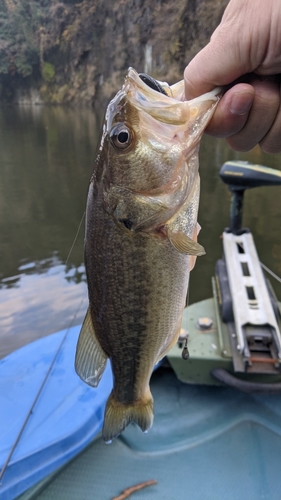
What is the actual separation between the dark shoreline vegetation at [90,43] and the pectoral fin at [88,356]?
39916 mm

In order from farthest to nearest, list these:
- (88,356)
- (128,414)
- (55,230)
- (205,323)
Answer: (55,230)
(205,323)
(128,414)
(88,356)

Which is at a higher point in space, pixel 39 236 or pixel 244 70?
pixel 244 70

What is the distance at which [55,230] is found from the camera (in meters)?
11.6

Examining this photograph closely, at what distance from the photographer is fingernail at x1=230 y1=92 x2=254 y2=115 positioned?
4.72ft

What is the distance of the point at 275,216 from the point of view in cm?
1205

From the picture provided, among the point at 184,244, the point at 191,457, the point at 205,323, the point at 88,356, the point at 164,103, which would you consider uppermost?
the point at 164,103

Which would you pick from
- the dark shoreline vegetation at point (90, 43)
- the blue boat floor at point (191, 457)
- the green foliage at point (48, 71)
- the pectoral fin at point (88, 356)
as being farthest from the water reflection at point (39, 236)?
the green foliage at point (48, 71)

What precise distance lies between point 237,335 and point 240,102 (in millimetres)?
2768

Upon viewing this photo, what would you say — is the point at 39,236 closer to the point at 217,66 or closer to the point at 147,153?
the point at 147,153

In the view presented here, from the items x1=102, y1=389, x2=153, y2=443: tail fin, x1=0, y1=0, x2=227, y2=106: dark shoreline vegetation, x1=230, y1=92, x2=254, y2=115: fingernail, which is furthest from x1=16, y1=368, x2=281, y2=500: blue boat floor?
x1=0, y1=0, x2=227, y2=106: dark shoreline vegetation

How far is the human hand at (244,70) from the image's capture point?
1306 millimetres

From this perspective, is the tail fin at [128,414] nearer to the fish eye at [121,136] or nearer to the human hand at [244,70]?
the fish eye at [121,136]

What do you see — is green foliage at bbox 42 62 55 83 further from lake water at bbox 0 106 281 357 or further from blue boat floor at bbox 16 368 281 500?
blue boat floor at bbox 16 368 281 500

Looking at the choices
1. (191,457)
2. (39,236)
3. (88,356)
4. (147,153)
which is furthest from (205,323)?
(39,236)
